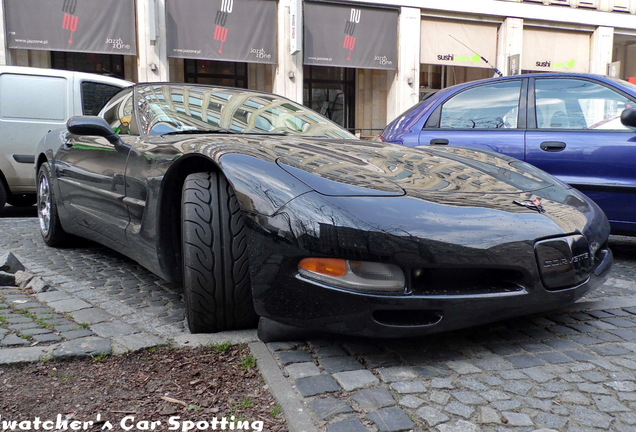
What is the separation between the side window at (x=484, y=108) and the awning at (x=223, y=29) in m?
10.5

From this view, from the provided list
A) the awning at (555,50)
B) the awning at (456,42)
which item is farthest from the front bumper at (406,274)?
the awning at (555,50)

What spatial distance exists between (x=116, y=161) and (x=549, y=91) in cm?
324

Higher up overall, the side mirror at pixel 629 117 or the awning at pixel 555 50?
the awning at pixel 555 50

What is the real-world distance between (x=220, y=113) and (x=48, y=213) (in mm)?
2101

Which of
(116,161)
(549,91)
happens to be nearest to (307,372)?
(116,161)

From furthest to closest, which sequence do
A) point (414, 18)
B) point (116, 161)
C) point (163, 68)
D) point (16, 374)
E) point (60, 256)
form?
point (414, 18), point (163, 68), point (60, 256), point (116, 161), point (16, 374)

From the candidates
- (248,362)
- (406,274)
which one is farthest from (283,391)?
(406,274)

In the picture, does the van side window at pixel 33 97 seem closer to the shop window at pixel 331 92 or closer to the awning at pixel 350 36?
the awning at pixel 350 36

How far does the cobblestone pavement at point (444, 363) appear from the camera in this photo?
5.58 ft

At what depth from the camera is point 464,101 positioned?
4738mm

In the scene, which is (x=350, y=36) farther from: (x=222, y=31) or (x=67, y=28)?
(x=67, y=28)

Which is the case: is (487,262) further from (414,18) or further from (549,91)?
(414,18)

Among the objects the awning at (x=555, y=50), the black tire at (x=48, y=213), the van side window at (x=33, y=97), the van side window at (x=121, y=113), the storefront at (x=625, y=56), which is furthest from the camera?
the storefront at (x=625, y=56)

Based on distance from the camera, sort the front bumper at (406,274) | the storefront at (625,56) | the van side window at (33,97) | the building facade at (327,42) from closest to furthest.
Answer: the front bumper at (406,274) < the van side window at (33,97) < the building facade at (327,42) < the storefront at (625,56)
